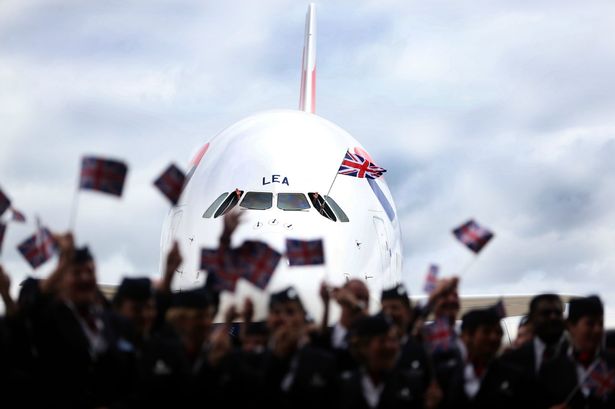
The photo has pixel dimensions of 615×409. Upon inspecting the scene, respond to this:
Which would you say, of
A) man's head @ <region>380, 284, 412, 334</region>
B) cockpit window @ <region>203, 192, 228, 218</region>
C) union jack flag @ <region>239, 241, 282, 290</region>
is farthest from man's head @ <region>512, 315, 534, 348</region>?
cockpit window @ <region>203, 192, 228, 218</region>

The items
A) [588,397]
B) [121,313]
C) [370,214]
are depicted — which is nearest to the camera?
[121,313]

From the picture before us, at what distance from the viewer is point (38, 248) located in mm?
8430

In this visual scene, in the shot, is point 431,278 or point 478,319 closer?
point 478,319

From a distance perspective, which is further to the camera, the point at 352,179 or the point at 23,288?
the point at 352,179

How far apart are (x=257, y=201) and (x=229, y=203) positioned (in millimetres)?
456

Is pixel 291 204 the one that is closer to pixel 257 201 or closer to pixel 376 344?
pixel 257 201

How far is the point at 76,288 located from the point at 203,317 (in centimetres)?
77

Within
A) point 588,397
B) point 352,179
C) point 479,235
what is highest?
point 352,179

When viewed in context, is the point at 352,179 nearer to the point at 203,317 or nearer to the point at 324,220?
the point at 324,220

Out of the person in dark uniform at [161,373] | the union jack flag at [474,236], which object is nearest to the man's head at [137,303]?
the person in dark uniform at [161,373]

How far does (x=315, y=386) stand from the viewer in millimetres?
6695

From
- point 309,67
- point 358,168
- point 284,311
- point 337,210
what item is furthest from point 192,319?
point 309,67

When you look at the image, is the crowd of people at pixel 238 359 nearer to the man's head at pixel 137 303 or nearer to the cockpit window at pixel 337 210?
the man's head at pixel 137 303

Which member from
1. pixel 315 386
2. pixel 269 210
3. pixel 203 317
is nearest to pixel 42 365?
pixel 203 317
